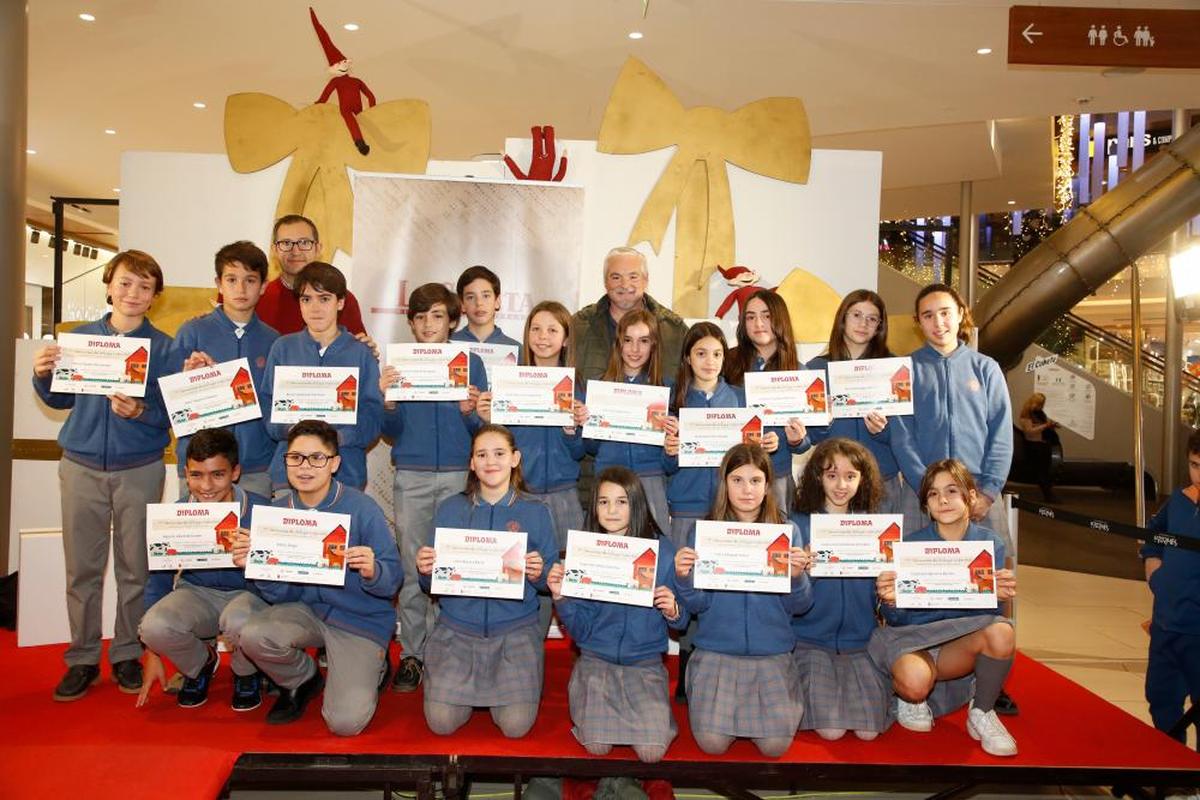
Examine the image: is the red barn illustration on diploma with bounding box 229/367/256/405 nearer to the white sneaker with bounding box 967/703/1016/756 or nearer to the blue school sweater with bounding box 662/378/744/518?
the blue school sweater with bounding box 662/378/744/518

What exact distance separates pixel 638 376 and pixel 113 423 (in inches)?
96.9

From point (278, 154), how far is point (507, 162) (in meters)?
1.44

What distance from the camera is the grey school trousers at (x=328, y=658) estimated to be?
11.4ft

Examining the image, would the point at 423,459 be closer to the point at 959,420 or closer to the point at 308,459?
the point at 308,459

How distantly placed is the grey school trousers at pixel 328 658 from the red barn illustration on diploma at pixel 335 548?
1.27 ft

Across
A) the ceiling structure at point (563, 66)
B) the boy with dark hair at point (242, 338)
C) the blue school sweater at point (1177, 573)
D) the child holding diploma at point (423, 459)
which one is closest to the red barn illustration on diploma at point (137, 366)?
the boy with dark hair at point (242, 338)

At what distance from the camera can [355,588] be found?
3703 millimetres

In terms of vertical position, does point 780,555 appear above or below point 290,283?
below

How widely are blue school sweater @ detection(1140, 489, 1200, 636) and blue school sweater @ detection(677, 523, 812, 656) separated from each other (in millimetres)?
1851

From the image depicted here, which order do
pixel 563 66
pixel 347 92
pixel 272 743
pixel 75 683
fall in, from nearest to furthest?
pixel 272 743, pixel 75 683, pixel 347 92, pixel 563 66

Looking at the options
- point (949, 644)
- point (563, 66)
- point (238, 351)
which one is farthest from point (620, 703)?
point (563, 66)

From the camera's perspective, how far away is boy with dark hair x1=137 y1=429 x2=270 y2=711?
11.8ft

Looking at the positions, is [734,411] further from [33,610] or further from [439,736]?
[33,610]

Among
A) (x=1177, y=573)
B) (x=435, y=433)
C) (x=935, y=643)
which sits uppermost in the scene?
(x=435, y=433)
